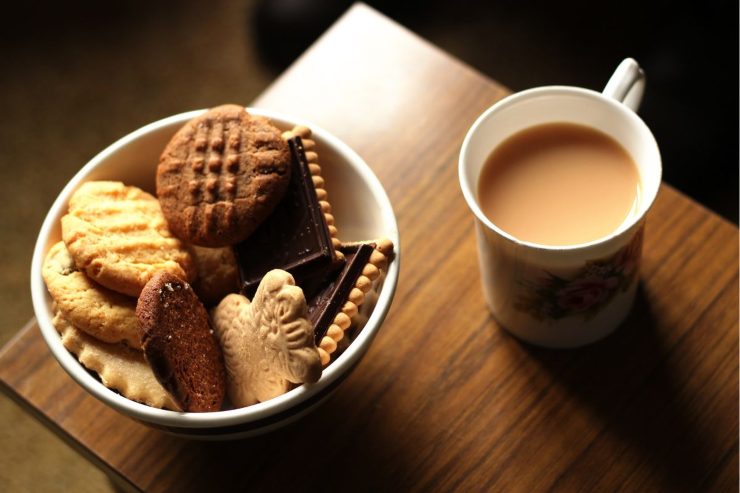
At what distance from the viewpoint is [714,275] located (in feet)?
2.84

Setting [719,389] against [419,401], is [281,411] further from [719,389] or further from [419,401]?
[719,389]

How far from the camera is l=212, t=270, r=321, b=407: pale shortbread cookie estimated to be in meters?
0.63

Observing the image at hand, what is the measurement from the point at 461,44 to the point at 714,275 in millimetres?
974

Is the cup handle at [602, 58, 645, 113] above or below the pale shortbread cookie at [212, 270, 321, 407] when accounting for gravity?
above

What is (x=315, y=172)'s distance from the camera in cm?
75

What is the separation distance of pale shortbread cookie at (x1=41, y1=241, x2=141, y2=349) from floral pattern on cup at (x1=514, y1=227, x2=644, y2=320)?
0.33 m

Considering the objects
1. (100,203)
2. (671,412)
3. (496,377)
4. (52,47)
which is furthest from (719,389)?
(52,47)

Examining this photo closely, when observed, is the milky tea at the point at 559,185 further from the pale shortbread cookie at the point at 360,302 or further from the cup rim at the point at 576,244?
the pale shortbread cookie at the point at 360,302

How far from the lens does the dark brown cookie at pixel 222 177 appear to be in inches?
28.5

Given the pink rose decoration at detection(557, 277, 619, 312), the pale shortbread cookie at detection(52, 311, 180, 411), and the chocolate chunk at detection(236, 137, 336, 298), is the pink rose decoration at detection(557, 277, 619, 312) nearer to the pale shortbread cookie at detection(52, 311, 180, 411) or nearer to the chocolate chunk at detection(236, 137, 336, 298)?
the chocolate chunk at detection(236, 137, 336, 298)

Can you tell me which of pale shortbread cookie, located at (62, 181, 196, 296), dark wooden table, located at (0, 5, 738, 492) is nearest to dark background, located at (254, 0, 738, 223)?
dark wooden table, located at (0, 5, 738, 492)

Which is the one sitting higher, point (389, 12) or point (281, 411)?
point (281, 411)

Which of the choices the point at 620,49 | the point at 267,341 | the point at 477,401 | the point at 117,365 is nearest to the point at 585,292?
the point at 477,401

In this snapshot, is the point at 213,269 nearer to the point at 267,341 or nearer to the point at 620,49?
the point at 267,341
